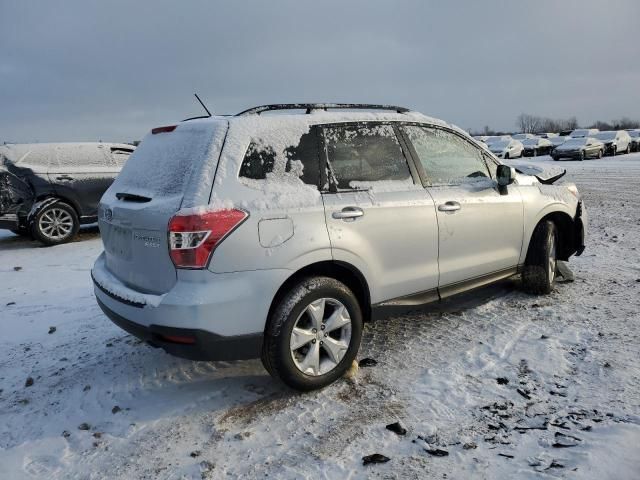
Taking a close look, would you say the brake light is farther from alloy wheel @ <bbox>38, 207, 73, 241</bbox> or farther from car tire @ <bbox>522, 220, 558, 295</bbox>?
alloy wheel @ <bbox>38, 207, 73, 241</bbox>

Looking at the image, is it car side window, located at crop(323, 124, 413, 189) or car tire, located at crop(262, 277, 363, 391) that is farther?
car side window, located at crop(323, 124, 413, 189)

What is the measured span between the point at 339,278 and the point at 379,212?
0.53 m

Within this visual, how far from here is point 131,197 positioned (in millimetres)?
3332

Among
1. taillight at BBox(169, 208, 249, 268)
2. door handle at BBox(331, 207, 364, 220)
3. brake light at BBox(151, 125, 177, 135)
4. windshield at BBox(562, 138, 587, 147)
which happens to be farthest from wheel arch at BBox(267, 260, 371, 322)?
windshield at BBox(562, 138, 587, 147)

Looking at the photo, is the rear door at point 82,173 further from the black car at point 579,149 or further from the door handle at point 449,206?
the black car at point 579,149

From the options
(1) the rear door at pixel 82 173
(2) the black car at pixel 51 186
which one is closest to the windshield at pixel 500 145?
(1) the rear door at pixel 82 173

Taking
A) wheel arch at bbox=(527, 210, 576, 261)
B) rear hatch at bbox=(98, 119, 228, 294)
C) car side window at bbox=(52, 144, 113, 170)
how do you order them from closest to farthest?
1. rear hatch at bbox=(98, 119, 228, 294)
2. wheel arch at bbox=(527, 210, 576, 261)
3. car side window at bbox=(52, 144, 113, 170)

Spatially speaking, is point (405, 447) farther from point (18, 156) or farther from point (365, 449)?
point (18, 156)

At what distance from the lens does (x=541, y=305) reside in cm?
479

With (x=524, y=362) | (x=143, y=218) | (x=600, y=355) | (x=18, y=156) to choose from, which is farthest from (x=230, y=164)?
(x=18, y=156)

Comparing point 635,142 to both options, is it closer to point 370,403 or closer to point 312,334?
point 370,403

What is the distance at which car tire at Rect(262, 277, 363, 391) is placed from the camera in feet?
10.1

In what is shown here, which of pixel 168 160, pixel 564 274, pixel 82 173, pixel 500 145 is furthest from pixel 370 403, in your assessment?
pixel 500 145

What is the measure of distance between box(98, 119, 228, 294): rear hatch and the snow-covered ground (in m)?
0.84
